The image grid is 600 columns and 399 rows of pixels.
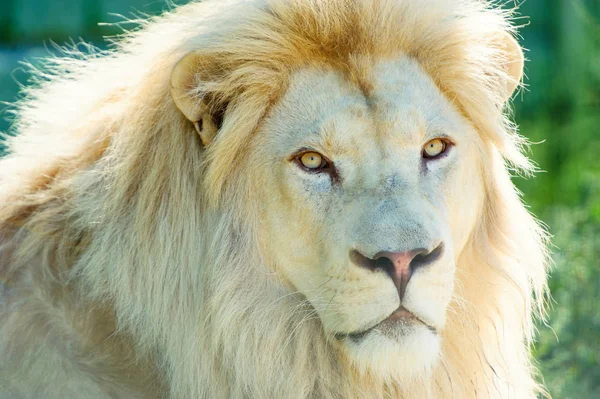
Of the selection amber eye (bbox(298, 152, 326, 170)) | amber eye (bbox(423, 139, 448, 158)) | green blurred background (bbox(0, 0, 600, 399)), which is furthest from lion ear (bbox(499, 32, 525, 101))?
green blurred background (bbox(0, 0, 600, 399))

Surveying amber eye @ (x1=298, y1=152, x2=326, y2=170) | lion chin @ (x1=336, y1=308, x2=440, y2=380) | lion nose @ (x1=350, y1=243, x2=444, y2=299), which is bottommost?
lion chin @ (x1=336, y1=308, x2=440, y2=380)

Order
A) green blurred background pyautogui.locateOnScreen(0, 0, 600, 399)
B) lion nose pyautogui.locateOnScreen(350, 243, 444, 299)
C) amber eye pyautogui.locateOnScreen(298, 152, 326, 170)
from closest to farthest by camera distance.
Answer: lion nose pyautogui.locateOnScreen(350, 243, 444, 299) < amber eye pyautogui.locateOnScreen(298, 152, 326, 170) < green blurred background pyautogui.locateOnScreen(0, 0, 600, 399)

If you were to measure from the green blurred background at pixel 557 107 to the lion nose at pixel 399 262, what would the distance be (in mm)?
2474

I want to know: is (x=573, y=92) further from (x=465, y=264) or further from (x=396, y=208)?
(x=396, y=208)

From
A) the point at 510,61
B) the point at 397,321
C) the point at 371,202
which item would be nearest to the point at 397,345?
the point at 397,321

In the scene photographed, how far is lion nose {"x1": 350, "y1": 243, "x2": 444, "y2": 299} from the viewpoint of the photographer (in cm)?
260

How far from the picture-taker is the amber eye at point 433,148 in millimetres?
2896

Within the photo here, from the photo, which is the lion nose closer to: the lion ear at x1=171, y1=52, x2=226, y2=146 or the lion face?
the lion face

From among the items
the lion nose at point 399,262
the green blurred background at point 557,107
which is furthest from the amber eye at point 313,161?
the green blurred background at point 557,107

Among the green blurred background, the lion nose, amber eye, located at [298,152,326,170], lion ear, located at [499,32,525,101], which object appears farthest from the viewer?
the green blurred background

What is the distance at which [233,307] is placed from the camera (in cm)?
289

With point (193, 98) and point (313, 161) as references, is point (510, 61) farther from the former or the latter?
point (193, 98)

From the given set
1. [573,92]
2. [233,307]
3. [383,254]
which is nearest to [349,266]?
[383,254]

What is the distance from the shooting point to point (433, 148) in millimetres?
2908
